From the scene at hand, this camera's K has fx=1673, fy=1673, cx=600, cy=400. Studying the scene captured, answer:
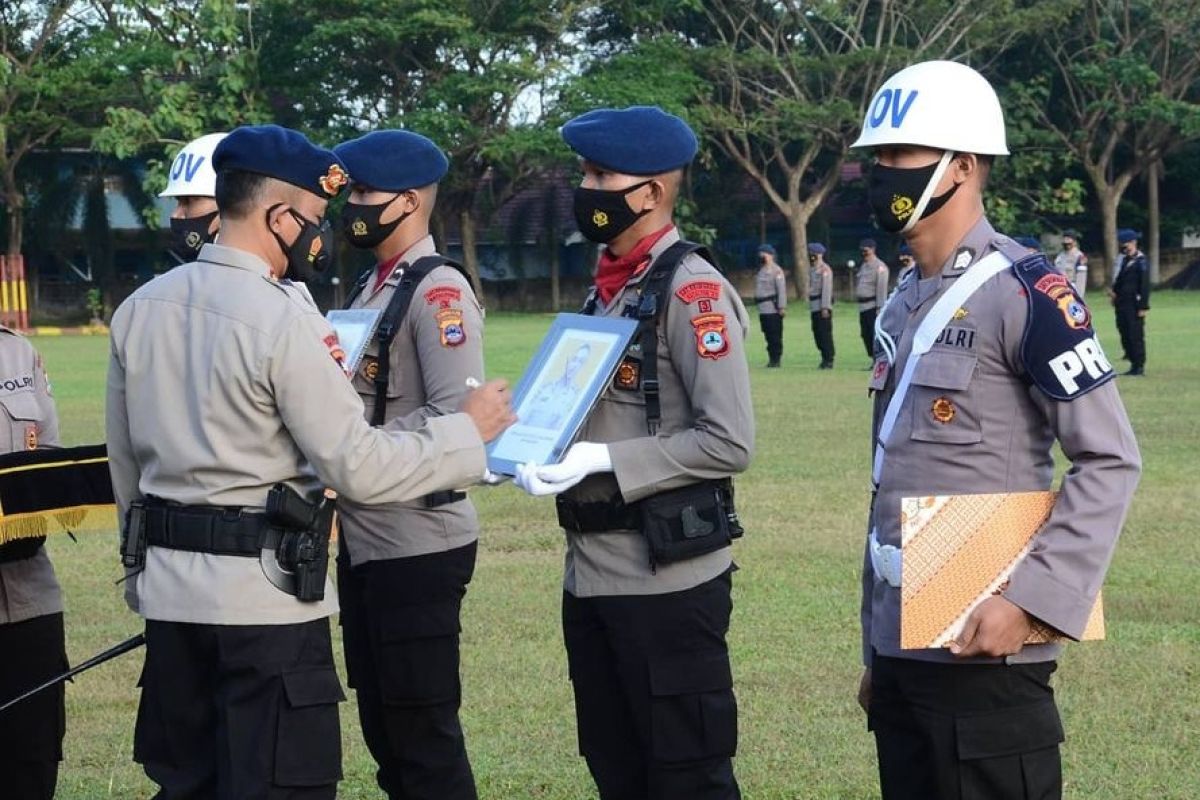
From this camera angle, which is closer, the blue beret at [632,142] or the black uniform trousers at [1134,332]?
the blue beret at [632,142]

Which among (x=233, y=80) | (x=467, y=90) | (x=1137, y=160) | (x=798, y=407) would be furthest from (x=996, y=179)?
(x=798, y=407)

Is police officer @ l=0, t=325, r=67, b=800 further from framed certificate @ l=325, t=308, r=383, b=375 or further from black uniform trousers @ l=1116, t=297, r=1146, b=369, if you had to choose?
black uniform trousers @ l=1116, t=297, r=1146, b=369

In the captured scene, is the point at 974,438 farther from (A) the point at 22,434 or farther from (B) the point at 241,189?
(A) the point at 22,434

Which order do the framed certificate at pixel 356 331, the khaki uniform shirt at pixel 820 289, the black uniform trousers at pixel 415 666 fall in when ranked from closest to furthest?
the black uniform trousers at pixel 415 666 < the framed certificate at pixel 356 331 < the khaki uniform shirt at pixel 820 289

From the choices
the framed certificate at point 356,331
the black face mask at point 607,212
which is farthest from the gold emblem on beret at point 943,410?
the framed certificate at point 356,331

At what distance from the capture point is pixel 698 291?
4.22 meters

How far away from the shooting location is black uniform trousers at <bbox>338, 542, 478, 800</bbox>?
16.1 ft

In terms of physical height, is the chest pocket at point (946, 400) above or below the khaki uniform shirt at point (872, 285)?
above

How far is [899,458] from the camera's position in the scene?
143 inches

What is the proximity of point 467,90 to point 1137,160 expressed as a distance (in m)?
20.8

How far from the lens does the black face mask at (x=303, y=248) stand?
3.96m

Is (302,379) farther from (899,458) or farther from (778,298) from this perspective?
(778,298)

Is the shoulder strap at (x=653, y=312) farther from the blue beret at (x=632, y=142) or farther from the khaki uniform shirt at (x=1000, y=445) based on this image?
the khaki uniform shirt at (x=1000, y=445)

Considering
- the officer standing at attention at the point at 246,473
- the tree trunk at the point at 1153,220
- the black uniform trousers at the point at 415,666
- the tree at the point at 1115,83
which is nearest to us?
the officer standing at attention at the point at 246,473
